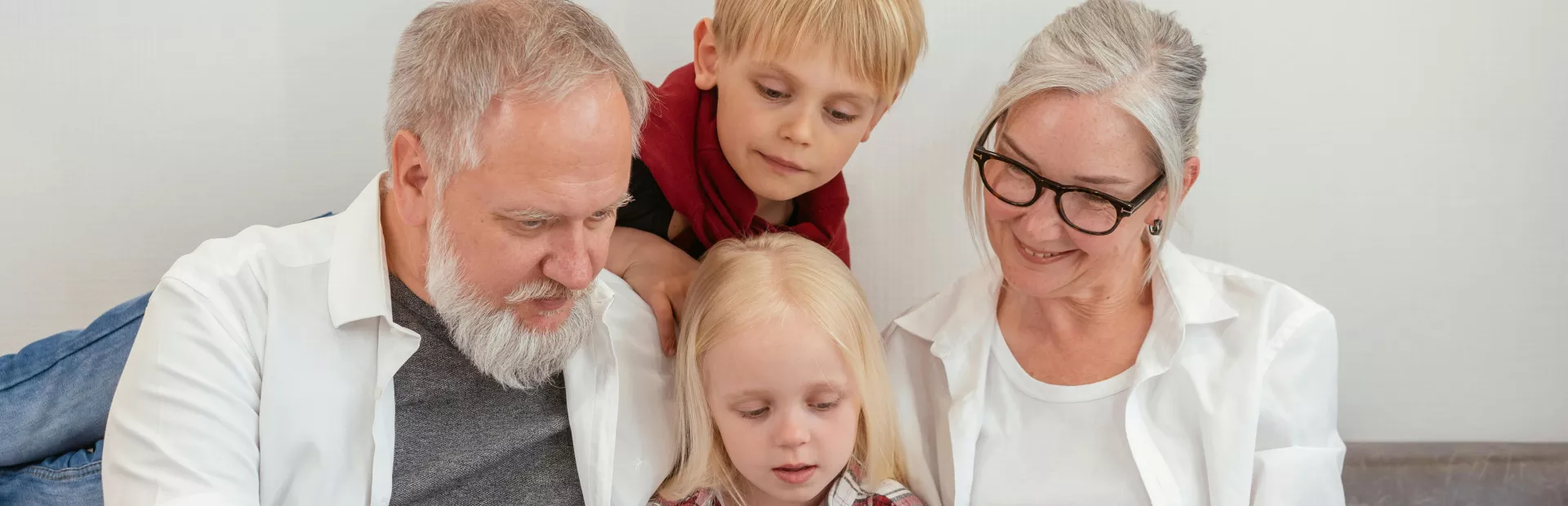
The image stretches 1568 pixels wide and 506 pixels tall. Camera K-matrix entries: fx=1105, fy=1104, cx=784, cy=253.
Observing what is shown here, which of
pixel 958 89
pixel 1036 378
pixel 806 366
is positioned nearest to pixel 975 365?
pixel 1036 378

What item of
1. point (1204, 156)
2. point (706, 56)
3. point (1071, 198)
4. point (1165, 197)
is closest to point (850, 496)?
point (1071, 198)

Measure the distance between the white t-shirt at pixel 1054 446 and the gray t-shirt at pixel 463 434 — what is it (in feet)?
2.85

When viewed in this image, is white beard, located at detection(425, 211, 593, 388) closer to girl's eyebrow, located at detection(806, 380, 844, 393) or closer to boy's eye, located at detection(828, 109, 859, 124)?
girl's eyebrow, located at detection(806, 380, 844, 393)

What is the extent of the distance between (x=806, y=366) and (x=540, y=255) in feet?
1.83

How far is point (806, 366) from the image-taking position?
2.11 m

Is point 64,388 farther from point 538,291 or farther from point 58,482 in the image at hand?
point 538,291

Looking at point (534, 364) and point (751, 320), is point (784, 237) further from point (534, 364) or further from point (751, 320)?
point (534, 364)

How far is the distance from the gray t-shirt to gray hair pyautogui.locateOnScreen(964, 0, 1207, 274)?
1.05 meters

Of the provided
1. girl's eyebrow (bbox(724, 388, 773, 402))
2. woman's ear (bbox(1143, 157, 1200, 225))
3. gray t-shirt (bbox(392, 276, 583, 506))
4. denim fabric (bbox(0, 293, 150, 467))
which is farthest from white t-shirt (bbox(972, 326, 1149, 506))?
denim fabric (bbox(0, 293, 150, 467))

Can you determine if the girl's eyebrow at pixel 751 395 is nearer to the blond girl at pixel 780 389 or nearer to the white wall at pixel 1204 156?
the blond girl at pixel 780 389

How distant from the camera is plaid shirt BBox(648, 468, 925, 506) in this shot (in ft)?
7.25

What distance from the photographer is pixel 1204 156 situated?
9.40 feet

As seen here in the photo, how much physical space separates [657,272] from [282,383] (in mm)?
768

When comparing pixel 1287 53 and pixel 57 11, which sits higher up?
pixel 1287 53
